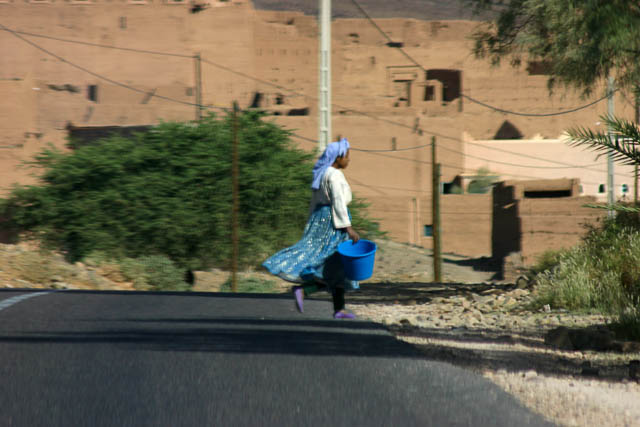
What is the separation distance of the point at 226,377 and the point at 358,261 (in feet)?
9.58

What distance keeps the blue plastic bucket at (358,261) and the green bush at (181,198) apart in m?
14.8

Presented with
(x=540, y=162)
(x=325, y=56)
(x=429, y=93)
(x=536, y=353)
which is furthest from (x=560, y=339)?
(x=429, y=93)

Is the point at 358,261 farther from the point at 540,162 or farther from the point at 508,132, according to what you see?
the point at 508,132

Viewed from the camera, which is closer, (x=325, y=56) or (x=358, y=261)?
(x=358, y=261)

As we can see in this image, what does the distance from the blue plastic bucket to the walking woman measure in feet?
0.33

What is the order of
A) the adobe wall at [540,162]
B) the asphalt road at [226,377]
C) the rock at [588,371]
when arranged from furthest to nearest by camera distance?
the adobe wall at [540,162]
the rock at [588,371]
the asphalt road at [226,377]

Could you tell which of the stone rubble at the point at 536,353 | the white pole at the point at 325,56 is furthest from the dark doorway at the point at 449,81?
the stone rubble at the point at 536,353

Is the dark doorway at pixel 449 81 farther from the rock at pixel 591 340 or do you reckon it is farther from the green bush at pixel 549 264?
the rock at pixel 591 340

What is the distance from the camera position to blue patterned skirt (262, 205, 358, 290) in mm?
8133

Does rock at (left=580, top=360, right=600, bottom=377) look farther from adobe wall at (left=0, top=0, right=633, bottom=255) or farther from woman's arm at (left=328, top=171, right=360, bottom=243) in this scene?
adobe wall at (left=0, top=0, right=633, bottom=255)

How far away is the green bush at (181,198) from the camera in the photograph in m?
23.1

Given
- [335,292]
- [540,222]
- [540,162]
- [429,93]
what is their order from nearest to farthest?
1. [335,292]
2. [540,222]
3. [540,162]
4. [429,93]

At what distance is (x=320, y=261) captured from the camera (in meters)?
8.14

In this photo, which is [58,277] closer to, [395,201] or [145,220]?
[145,220]
